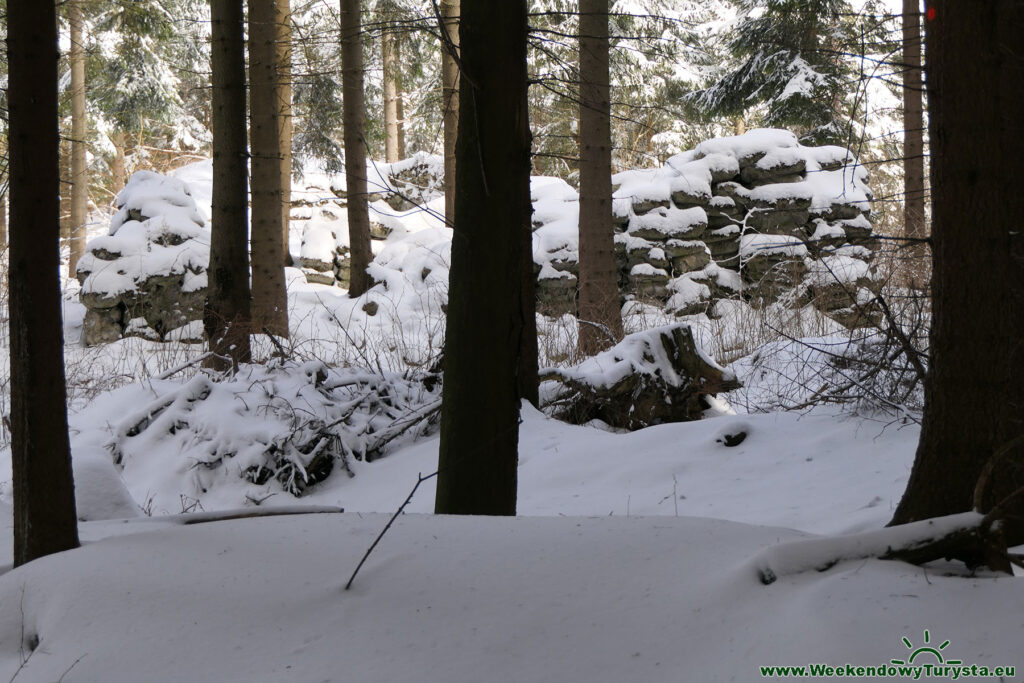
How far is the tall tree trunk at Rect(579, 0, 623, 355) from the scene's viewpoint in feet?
27.7

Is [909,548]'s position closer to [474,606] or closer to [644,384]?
[474,606]

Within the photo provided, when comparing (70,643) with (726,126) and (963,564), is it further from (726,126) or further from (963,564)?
(726,126)

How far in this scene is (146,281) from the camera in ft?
43.4

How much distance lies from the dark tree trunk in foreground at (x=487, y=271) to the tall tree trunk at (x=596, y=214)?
196 inches

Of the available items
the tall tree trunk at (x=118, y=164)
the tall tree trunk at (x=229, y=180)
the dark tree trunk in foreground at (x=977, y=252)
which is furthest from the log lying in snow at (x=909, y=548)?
the tall tree trunk at (x=118, y=164)

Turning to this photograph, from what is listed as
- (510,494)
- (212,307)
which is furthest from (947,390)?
(212,307)

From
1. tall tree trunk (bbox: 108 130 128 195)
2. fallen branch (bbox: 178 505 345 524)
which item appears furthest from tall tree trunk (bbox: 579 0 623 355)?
tall tree trunk (bbox: 108 130 128 195)

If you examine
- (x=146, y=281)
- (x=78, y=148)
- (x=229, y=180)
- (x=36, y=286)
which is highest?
(x=78, y=148)

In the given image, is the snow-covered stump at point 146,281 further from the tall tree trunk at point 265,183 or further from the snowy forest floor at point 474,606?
the snowy forest floor at point 474,606

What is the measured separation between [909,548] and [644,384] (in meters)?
Result: 4.22

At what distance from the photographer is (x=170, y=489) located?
18.5ft

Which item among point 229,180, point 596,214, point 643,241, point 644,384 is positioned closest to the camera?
point 644,384

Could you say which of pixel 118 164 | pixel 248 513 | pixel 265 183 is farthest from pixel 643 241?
pixel 118 164

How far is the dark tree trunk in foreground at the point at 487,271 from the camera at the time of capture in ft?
10.7
